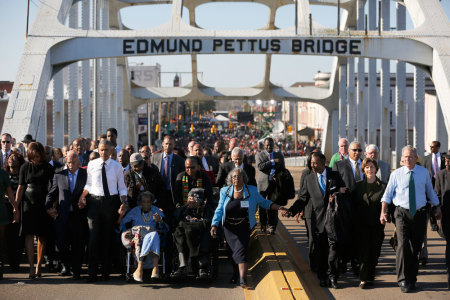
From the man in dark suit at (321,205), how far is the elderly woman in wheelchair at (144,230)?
65.9 inches

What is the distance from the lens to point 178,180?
10453mm

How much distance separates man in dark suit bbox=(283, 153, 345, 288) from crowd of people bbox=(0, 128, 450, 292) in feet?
0.04

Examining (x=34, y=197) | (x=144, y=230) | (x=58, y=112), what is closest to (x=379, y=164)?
(x=144, y=230)

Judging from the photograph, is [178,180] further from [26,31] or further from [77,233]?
[26,31]

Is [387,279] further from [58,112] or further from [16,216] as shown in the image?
[58,112]

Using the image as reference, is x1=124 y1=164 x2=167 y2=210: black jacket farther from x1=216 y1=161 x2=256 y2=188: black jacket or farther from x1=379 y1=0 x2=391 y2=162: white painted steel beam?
x1=379 y1=0 x2=391 y2=162: white painted steel beam

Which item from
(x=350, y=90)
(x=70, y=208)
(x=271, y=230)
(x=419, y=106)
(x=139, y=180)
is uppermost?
(x=350, y=90)

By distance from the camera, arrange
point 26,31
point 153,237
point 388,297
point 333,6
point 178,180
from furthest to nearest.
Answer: point 333,6 → point 26,31 → point 178,180 → point 153,237 → point 388,297

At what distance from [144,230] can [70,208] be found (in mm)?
1051

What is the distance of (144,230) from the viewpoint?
971 cm

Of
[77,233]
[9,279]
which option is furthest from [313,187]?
[9,279]

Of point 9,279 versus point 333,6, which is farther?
point 333,6

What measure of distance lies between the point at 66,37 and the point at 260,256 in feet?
35.0

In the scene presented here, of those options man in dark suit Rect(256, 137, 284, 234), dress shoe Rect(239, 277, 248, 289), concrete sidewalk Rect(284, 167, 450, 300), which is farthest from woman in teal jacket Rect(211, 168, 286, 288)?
man in dark suit Rect(256, 137, 284, 234)
